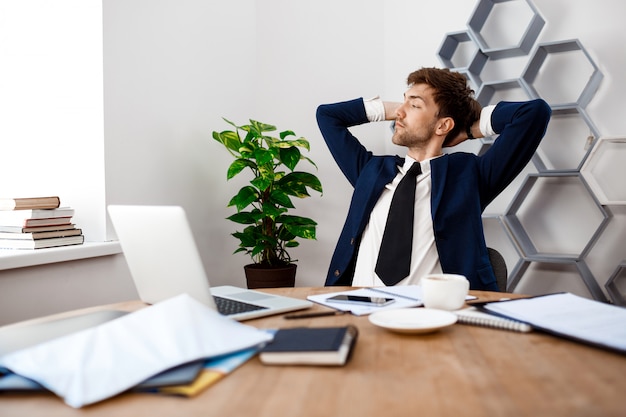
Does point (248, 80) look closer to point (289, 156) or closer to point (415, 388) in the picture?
point (289, 156)

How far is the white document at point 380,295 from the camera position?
3.87ft

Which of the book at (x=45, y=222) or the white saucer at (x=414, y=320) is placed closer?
the white saucer at (x=414, y=320)

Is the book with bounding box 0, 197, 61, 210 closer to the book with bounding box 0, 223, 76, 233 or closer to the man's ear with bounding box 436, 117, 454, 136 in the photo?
the book with bounding box 0, 223, 76, 233

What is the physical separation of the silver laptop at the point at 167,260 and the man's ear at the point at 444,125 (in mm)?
1331

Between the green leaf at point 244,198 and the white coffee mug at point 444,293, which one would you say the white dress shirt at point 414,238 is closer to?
the green leaf at point 244,198

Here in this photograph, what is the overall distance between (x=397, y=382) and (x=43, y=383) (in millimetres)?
465

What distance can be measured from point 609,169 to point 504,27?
2.82 feet

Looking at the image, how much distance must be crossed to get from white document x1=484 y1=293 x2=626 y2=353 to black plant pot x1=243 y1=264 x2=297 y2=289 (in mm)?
1677

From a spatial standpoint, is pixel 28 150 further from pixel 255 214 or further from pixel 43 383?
pixel 43 383

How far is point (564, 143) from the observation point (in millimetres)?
2660

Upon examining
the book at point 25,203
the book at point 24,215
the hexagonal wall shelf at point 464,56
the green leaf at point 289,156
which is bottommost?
the book at point 24,215

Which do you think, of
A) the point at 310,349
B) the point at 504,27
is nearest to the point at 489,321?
the point at 310,349

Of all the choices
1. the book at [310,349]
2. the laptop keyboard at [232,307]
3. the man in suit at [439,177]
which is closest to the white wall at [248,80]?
the man in suit at [439,177]

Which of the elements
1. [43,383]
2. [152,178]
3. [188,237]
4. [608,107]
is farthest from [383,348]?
[608,107]
